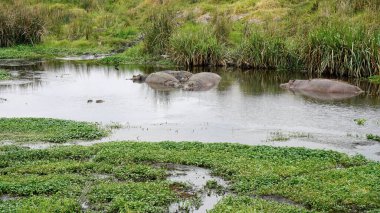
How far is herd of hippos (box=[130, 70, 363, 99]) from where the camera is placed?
21.6m

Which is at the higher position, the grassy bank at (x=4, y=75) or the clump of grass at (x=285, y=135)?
the grassy bank at (x=4, y=75)

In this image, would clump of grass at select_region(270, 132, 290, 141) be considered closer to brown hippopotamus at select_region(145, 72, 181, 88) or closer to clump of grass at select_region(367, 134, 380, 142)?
clump of grass at select_region(367, 134, 380, 142)

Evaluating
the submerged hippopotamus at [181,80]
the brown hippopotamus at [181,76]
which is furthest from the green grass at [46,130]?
the brown hippopotamus at [181,76]

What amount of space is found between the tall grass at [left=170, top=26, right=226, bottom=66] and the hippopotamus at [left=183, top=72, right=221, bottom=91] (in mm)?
5186

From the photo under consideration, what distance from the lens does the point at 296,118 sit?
17.5 metres

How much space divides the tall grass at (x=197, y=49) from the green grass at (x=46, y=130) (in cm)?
1332

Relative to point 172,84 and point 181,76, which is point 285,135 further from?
point 181,76

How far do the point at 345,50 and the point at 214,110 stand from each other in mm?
8706

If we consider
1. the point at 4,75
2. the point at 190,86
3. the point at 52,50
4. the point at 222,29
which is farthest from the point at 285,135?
the point at 52,50

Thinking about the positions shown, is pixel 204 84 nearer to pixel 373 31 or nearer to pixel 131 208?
pixel 373 31

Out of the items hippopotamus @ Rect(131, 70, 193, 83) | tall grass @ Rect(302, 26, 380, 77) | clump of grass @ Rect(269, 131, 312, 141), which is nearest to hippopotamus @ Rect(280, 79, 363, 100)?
tall grass @ Rect(302, 26, 380, 77)

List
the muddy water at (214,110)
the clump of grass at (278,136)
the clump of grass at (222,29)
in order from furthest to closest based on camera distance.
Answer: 1. the clump of grass at (222,29)
2. the muddy water at (214,110)
3. the clump of grass at (278,136)

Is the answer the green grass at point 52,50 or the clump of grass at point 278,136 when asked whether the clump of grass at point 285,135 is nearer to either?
the clump of grass at point 278,136

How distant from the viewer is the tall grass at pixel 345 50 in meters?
24.3
